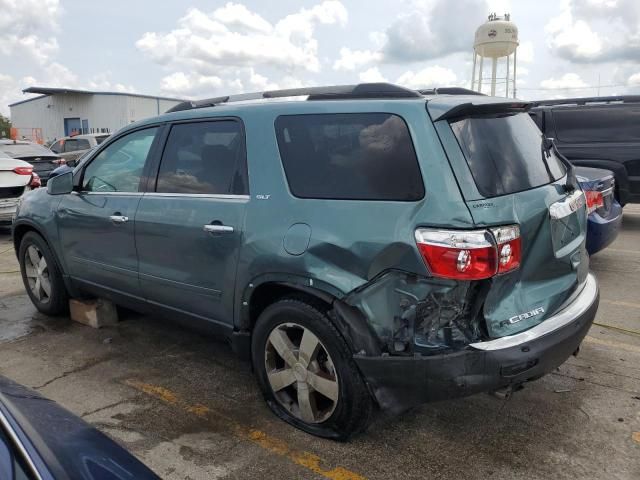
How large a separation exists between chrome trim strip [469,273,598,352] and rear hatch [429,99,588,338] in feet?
0.11

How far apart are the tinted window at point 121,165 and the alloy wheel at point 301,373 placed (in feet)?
5.44

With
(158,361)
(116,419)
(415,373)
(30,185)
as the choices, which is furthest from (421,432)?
(30,185)

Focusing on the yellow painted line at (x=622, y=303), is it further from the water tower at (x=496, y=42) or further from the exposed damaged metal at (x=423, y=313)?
the water tower at (x=496, y=42)

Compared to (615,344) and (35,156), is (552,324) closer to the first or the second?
(615,344)

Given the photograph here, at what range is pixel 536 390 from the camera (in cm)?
353

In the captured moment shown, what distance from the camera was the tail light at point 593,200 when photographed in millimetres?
5446

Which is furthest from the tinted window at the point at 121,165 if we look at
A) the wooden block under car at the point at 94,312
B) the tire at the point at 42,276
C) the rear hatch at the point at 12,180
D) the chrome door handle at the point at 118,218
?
the rear hatch at the point at 12,180

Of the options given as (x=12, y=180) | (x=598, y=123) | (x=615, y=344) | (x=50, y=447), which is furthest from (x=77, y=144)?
(x=50, y=447)

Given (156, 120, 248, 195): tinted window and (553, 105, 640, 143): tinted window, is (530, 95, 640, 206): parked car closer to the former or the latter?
(553, 105, 640, 143): tinted window

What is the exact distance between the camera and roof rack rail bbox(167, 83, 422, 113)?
293 cm

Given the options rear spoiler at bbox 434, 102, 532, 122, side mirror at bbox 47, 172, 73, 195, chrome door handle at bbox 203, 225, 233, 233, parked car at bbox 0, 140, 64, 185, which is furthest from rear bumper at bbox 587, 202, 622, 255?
parked car at bbox 0, 140, 64, 185

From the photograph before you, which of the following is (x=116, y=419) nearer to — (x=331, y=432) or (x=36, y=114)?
(x=331, y=432)

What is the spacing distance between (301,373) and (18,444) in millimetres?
1659

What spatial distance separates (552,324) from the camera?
2.72m
